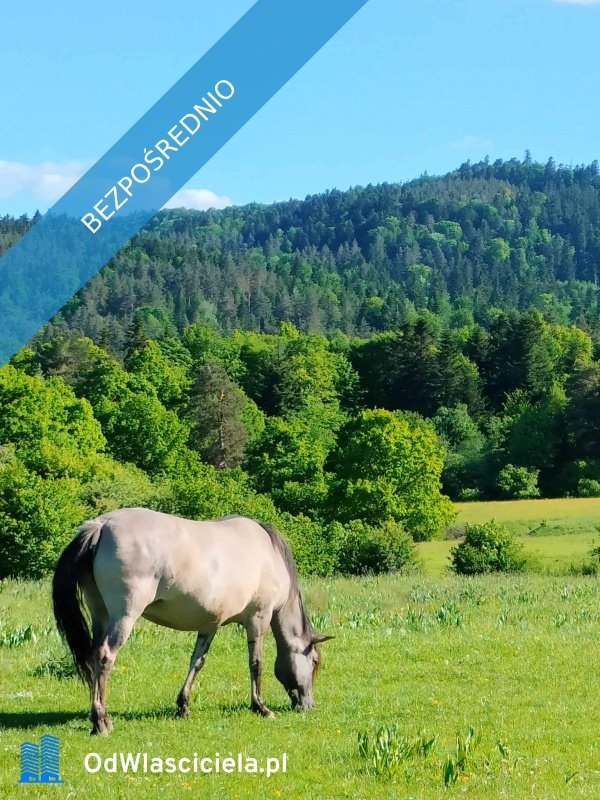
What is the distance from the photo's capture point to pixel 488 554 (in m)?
50.8

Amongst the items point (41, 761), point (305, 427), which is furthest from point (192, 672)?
point (305, 427)

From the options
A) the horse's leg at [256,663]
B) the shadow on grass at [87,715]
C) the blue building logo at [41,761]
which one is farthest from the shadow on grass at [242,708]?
the blue building logo at [41,761]

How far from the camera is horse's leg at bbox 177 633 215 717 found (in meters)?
11.7

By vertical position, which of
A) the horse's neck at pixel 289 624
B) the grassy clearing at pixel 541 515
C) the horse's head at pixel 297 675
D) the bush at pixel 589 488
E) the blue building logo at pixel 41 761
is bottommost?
the blue building logo at pixel 41 761

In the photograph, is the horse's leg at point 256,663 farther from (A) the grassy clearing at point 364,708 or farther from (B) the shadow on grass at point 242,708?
(A) the grassy clearing at point 364,708

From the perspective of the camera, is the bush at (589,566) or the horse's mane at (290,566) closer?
the horse's mane at (290,566)

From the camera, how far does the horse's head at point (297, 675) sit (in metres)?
12.1

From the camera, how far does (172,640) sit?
55.7 feet

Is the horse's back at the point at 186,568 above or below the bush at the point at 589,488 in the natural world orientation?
below

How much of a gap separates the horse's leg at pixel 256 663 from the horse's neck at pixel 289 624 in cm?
35

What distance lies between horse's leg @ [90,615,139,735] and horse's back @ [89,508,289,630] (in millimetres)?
183

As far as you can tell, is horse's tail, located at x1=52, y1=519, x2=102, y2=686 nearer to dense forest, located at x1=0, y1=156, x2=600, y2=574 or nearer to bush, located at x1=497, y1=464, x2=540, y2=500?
dense forest, located at x1=0, y1=156, x2=600, y2=574

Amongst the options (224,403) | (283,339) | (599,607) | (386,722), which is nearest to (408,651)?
(386,722)

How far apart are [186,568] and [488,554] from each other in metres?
41.2
